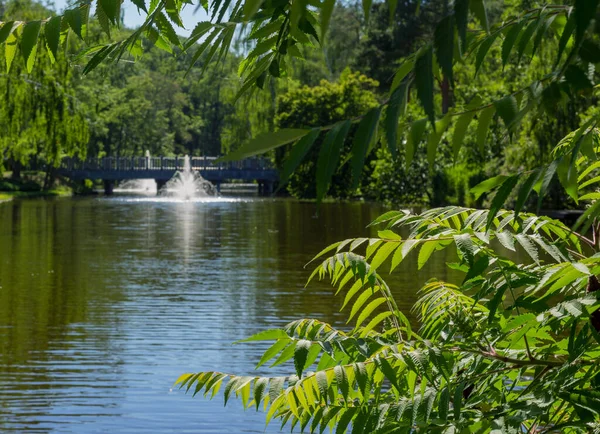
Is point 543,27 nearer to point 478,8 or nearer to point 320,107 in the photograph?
point 478,8

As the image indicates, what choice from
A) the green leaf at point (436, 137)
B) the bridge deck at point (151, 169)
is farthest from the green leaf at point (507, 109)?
the bridge deck at point (151, 169)

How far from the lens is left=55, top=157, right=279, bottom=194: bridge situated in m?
73.9

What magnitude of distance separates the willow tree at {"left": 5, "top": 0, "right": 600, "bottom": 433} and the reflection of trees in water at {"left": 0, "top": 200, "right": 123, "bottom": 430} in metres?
5.52

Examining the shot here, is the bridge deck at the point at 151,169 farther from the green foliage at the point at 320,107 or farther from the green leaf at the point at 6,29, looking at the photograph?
the green leaf at the point at 6,29

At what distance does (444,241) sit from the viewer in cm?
378

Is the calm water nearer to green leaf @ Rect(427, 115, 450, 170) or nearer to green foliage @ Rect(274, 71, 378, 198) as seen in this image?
green leaf @ Rect(427, 115, 450, 170)

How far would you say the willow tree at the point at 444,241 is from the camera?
2.06 metres

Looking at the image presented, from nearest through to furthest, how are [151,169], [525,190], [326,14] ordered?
1. [326,14]
2. [525,190]
3. [151,169]

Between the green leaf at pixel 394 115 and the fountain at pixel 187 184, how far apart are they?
71136mm

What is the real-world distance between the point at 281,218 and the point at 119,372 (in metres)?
29.5

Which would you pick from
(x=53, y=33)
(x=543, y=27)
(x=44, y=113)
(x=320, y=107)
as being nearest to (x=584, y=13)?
(x=543, y=27)

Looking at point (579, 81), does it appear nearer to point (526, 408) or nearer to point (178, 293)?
point (526, 408)

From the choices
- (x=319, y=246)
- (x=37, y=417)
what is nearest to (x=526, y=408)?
(x=37, y=417)

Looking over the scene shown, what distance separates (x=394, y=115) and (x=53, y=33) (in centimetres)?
119
